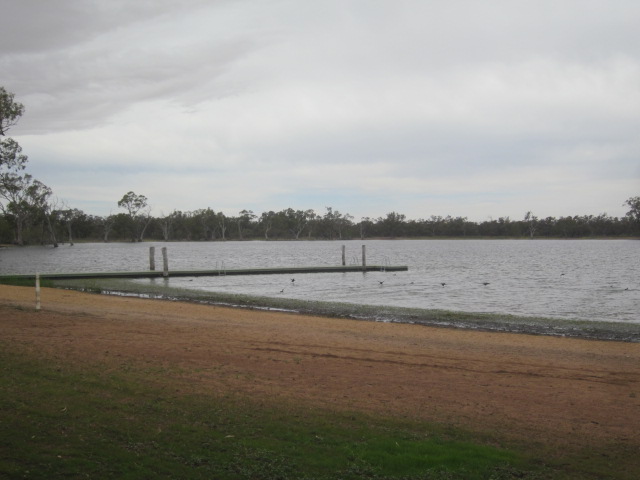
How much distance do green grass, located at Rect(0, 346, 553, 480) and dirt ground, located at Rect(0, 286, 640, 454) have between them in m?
0.82

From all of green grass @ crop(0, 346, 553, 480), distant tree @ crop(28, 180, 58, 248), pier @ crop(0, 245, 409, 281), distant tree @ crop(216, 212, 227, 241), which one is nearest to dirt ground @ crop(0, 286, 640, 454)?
green grass @ crop(0, 346, 553, 480)

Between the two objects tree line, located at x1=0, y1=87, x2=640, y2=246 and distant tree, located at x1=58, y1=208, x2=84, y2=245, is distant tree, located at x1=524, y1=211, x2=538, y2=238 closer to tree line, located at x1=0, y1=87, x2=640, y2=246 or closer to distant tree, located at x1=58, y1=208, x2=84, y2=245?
tree line, located at x1=0, y1=87, x2=640, y2=246

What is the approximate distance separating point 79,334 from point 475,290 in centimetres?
2535

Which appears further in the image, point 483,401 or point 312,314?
point 312,314

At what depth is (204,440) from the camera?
19.0ft

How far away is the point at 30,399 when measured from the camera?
6.63 metres

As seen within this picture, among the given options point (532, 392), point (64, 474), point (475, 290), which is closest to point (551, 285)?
point (475, 290)

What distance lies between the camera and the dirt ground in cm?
767

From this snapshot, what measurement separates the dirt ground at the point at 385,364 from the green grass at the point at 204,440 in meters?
0.82

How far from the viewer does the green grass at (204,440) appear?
197 inches

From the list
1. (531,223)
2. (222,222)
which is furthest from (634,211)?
(222,222)

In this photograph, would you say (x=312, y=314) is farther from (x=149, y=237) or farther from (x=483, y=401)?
(x=149, y=237)

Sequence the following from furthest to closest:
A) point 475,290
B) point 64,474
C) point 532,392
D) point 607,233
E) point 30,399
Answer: point 607,233, point 475,290, point 532,392, point 30,399, point 64,474

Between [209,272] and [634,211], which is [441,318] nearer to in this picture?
[209,272]
